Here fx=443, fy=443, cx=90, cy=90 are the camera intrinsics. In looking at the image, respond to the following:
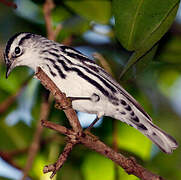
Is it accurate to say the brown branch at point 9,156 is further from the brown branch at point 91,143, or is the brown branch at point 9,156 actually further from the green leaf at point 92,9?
the green leaf at point 92,9

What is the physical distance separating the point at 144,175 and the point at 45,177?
1.15 meters

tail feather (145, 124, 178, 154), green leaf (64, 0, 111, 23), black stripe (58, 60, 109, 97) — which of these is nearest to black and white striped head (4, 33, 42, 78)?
black stripe (58, 60, 109, 97)

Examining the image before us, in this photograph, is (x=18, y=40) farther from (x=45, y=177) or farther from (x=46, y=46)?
(x=45, y=177)

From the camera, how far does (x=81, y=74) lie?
3.42 meters

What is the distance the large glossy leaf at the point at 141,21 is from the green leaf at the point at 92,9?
113 centimetres

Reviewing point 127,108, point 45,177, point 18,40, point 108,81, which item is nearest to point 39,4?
point 18,40

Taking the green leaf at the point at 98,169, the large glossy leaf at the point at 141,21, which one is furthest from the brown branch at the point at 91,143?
the green leaf at the point at 98,169

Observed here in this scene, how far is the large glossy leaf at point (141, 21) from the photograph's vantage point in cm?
262

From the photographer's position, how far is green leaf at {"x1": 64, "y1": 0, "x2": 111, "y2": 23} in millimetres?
3836

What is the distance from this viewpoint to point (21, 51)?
3.84 metres

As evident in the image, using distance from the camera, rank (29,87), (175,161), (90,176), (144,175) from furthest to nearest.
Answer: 1. (29,87)
2. (175,161)
3. (90,176)
4. (144,175)

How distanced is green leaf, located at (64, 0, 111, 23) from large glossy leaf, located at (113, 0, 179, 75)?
Result: 1128 millimetres

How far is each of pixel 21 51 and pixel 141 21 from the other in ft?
4.85

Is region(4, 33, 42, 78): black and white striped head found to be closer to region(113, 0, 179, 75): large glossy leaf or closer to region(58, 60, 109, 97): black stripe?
region(58, 60, 109, 97): black stripe
